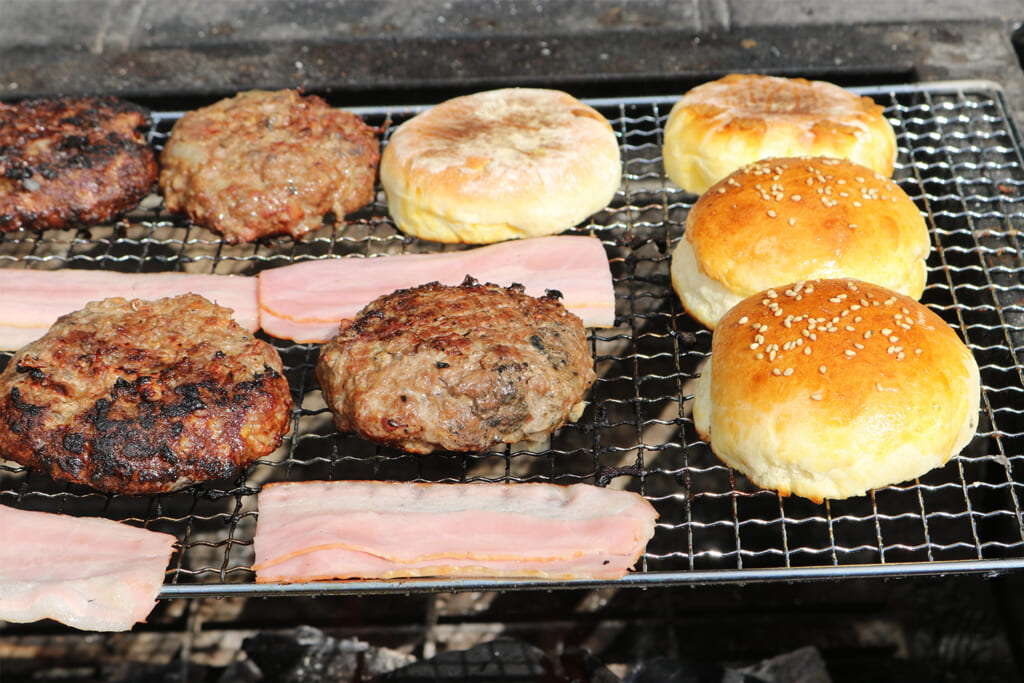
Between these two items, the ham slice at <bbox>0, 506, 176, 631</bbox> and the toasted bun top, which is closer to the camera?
the ham slice at <bbox>0, 506, 176, 631</bbox>

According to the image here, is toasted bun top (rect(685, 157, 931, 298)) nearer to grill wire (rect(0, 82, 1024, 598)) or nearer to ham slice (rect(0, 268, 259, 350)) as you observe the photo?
grill wire (rect(0, 82, 1024, 598))

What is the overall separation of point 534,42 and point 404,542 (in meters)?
3.67

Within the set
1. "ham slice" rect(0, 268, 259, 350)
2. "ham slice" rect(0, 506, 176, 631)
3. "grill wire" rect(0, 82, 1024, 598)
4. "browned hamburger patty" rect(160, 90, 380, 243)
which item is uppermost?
"browned hamburger patty" rect(160, 90, 380, 243)

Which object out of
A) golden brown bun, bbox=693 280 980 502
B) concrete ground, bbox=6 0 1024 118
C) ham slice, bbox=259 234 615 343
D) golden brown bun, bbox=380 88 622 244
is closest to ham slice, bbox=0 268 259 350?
ham slice, bbox=259 234 615 343

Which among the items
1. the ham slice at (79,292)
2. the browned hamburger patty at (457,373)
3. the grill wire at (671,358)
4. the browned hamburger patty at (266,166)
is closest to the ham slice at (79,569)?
the grill wire at (671,358)

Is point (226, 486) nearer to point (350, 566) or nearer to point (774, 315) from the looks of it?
point (350, 566)

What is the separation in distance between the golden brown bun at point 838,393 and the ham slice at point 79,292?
2358 millimetres

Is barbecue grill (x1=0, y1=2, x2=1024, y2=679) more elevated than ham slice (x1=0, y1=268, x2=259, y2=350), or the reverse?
ham slice (x1=0, y1=268, x2=259, y2=350)

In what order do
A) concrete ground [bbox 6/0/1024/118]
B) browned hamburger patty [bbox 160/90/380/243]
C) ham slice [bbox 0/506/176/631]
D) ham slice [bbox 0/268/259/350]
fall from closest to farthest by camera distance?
ham slice [bbox 0/506/176/631]
ham slice [bbox 0/268/259/350]
browned hamburger patty [bbox 160/90/380/243]
concrete ground [bbox 6/0/1024/118]

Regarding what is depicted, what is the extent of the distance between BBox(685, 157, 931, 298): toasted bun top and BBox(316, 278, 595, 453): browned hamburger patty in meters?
0.82

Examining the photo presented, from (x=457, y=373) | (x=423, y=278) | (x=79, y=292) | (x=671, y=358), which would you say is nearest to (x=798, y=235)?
(x=671, y=358)

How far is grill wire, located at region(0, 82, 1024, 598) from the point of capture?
4246mm

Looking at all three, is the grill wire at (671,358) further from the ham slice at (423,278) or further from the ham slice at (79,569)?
the ham slice at (79,569)

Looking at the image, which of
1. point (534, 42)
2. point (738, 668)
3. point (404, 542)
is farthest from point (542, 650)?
point (534, 42)
